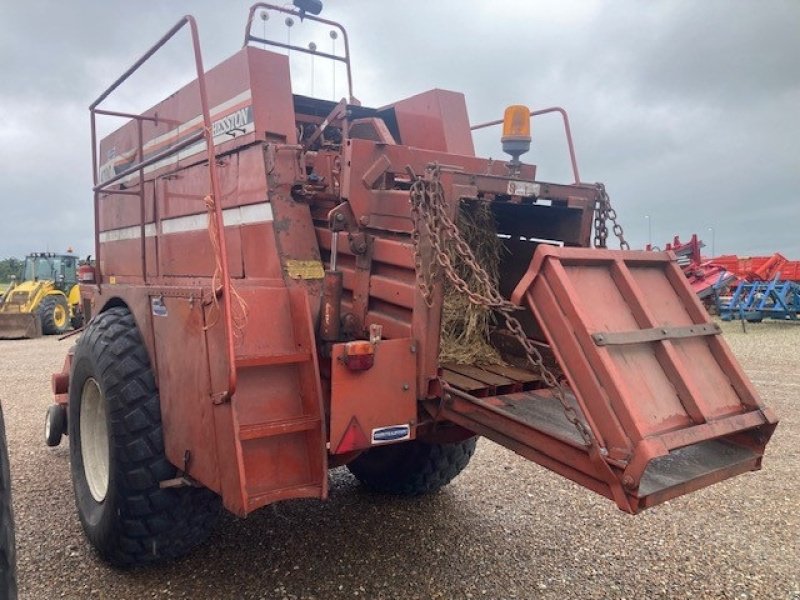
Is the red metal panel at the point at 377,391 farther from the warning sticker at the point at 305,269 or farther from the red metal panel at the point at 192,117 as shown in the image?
the red metal panel at the point at 192,117

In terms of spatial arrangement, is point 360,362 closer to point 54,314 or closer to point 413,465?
point 413,465

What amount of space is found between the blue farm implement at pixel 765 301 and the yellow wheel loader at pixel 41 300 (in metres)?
15.9

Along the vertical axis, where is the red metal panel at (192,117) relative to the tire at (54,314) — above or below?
above

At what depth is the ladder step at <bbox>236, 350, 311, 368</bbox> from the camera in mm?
2697

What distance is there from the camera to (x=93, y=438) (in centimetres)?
380

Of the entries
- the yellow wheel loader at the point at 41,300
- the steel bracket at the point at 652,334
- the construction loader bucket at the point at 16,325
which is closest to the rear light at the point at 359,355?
the steel bracket at the point at 652,334

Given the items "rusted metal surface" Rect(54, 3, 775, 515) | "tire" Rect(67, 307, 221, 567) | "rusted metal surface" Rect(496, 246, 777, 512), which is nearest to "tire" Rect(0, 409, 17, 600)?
"rusted metal surface" Rect(54, 3, 775, 515)

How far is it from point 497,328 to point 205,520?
1.86 metres

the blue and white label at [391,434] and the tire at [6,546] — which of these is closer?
the tire at [6,546]

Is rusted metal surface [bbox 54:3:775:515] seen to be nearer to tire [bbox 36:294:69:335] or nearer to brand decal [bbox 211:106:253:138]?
brand decal [bbox 211:106:253:138]

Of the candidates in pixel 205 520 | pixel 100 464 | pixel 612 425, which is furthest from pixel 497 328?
pixel 100 464

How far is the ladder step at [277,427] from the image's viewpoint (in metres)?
2.62

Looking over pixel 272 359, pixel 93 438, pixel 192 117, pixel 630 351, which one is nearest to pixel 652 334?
pixel 630 351

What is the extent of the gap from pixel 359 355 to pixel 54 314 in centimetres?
1576
